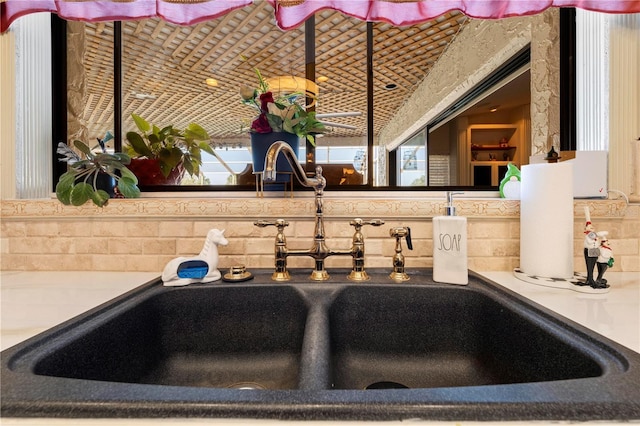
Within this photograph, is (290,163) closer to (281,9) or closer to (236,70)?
(281,9)

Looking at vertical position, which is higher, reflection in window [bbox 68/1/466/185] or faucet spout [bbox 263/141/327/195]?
reflection in window [bbox 68/1/466/185]

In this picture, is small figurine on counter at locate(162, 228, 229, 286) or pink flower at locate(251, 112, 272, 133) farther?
pink flower at locate(251, 112, 272, 133)

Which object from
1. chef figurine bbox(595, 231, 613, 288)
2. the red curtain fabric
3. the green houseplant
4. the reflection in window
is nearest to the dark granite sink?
chef figurine bbox(595, 231, 613, 288)

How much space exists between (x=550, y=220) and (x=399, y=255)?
0.39m

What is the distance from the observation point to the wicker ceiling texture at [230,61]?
4.76 feet

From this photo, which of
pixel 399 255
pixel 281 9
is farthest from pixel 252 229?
pixel 281 9

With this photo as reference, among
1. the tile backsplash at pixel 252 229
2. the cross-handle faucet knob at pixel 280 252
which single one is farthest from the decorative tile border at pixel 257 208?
the cross-handle faucet knob at pixel 280 252

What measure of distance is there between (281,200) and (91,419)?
71cm

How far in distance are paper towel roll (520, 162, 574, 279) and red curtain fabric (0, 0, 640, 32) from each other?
0.64 metres

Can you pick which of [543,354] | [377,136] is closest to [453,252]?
[543,354]

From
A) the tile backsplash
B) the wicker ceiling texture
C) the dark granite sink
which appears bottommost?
the dark granite sink

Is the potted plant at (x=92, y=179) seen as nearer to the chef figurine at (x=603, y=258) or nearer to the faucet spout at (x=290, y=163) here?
the faucet spout at (x=290, y=163)

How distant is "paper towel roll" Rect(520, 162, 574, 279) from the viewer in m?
0.79

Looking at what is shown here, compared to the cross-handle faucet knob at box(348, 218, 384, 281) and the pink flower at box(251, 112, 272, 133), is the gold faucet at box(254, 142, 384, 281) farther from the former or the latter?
the pink flower at box(251, 112, 272, 133)
